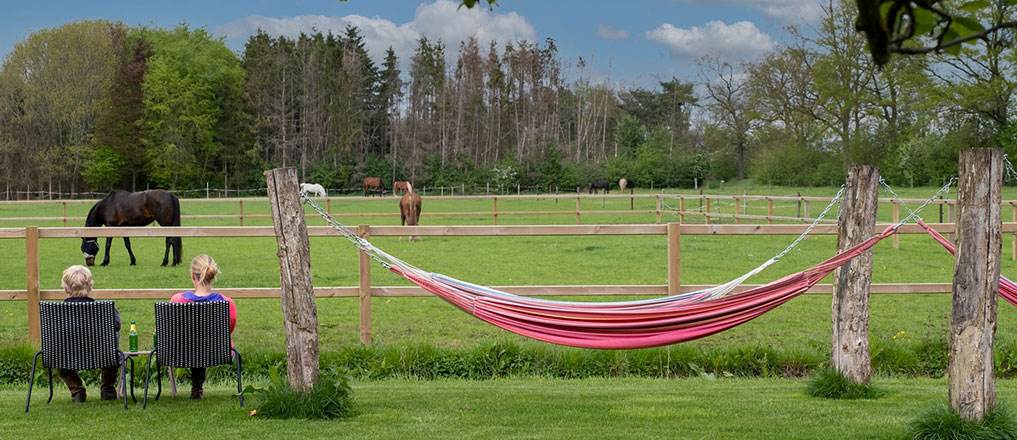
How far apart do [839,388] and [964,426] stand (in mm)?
1238

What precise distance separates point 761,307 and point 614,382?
1.61 meters

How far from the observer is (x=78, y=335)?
480 cm

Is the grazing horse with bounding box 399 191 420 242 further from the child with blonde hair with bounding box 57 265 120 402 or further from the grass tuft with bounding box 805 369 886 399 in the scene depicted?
the grass tuft with bounding box 805 369 886 399

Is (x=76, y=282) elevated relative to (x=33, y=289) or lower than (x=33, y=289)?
elevated

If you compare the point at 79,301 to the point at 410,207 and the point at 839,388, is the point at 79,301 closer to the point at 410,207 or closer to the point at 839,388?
the point at 839,388

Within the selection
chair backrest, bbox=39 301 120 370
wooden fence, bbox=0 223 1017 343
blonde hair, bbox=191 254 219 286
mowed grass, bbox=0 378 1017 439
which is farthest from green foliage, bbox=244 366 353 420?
wooden fence, bbox=0 223 1017 343

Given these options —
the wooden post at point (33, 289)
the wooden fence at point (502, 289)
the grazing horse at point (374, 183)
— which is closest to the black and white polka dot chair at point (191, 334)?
the wooden fence at point (502, 289)

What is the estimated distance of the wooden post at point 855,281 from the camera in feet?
16.4

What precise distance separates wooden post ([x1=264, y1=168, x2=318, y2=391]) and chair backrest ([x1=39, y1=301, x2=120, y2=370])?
3.27 feet

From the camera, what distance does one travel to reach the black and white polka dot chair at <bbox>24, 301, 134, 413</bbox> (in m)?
4.75

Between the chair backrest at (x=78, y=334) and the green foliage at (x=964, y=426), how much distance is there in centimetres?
400

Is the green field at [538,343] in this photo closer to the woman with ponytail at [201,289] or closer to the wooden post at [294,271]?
the woman with ponytail at [201,289]

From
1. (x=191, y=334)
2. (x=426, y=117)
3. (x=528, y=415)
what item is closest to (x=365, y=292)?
(x=191, y=334)

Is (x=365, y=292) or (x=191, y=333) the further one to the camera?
(x=365, y=292)
